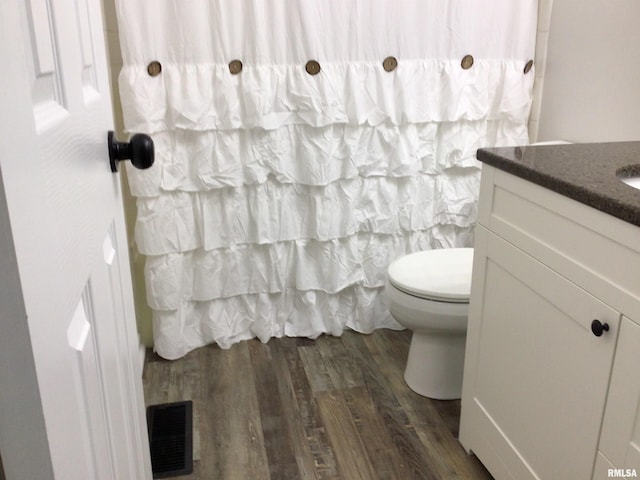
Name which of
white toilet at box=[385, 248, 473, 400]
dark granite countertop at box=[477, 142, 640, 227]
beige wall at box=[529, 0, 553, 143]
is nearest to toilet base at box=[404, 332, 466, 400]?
white toilet at box=[385, 248, 473, 400]

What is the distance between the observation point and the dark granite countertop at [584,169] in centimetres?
102

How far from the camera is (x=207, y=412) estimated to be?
1.87m

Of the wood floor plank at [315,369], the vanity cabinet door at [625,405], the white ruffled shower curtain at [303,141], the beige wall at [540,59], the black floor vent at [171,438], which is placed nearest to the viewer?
the vanity cabinet door at [625,405]

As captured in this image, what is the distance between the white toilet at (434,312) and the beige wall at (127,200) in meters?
0.94

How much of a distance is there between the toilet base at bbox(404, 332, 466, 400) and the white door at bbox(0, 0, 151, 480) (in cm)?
122

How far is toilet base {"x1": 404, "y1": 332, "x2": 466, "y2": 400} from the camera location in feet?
6.27

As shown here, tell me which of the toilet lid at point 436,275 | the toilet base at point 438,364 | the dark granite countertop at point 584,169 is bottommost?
the toilet base at point 438,364

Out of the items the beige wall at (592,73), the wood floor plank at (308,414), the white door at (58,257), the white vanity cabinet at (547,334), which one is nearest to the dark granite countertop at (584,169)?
the white vanity cabinet at (547,334)

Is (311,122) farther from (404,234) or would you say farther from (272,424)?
(272,424)

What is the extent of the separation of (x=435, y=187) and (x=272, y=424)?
111 centimetres

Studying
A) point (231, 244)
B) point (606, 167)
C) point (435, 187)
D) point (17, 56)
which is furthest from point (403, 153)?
point (17, 56)

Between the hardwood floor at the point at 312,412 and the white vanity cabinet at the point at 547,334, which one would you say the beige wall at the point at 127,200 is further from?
the white vanity cabinet at the point at 547,334

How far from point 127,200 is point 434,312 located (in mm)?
1142

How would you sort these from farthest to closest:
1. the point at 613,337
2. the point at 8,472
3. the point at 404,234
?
the point at 404,234
the point at 613,337
the point at 8,472
